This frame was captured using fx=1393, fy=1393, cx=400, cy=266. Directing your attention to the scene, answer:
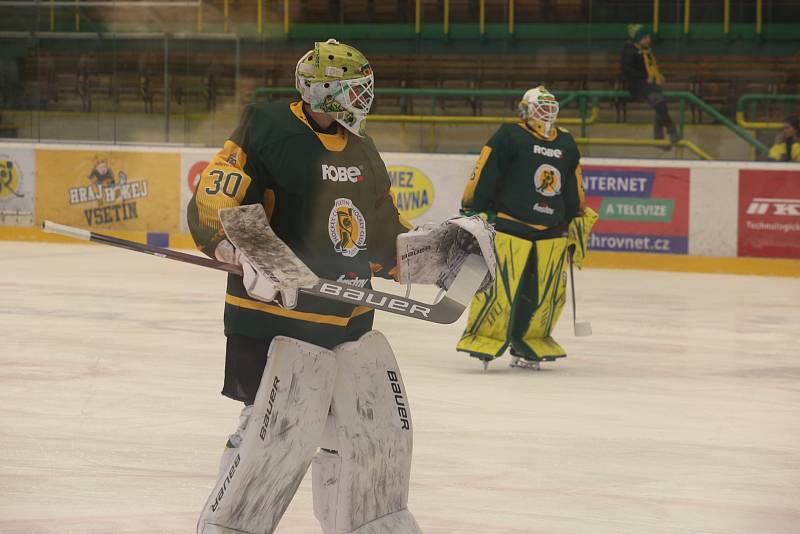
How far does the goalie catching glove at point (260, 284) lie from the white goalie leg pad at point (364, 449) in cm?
26

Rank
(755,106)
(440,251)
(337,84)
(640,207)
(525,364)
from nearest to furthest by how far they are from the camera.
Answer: (337,84) → (440,251) → (525,364) → (640,207) → (755,106)

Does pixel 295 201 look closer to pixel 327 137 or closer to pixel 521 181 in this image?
pixel 327 137

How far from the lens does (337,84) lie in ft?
10.8

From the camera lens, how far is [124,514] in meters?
4.22

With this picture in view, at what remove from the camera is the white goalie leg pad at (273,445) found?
3.14 m

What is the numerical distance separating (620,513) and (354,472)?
4.64ft

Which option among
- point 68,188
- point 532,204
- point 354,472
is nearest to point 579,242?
point 532,204

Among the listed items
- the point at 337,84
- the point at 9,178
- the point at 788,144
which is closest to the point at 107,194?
the point at 9,178

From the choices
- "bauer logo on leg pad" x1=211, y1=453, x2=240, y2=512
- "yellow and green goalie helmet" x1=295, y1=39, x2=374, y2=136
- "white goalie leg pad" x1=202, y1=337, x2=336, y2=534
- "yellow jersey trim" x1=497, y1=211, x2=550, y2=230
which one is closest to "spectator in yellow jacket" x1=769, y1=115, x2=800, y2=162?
"yellow jersey trim" x1=497, y1=211, x2=550, y2=230

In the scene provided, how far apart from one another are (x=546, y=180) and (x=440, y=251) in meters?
3.87

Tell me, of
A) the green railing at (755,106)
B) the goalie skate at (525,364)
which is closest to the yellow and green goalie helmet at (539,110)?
the goalie skate at (525,364)

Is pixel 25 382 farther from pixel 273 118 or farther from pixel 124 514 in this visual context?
pixel 273 118

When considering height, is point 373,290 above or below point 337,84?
below

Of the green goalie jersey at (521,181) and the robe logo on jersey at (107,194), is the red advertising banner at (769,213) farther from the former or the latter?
the robe logo on jersey at (107,194)
